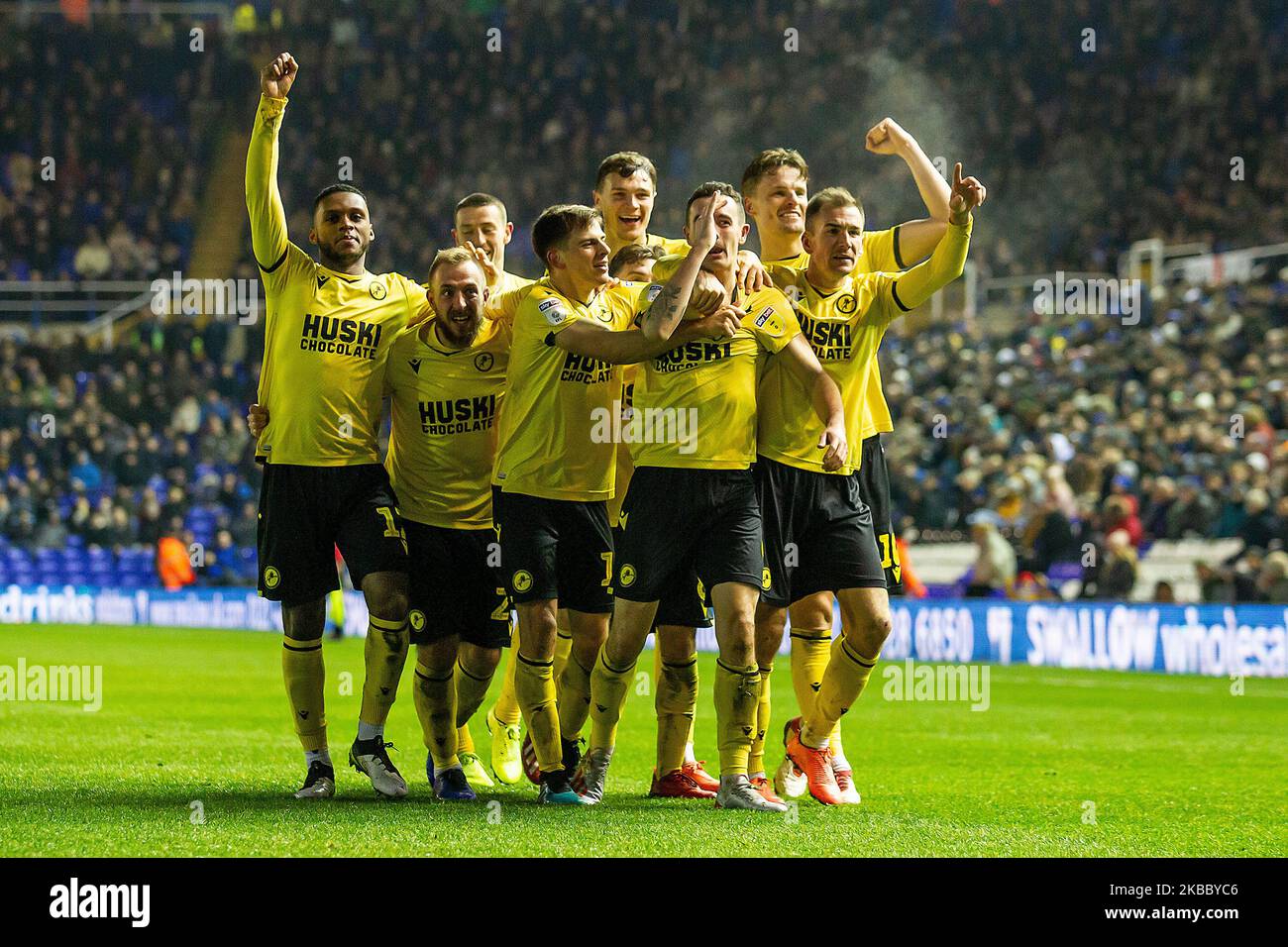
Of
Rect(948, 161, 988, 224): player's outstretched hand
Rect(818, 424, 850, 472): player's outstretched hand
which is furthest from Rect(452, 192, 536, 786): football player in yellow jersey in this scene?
Rect(948, 161, 988, 224): player's outstretched hand

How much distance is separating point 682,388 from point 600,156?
81.5 feet

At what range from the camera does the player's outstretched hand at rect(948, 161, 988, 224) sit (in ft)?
23.2

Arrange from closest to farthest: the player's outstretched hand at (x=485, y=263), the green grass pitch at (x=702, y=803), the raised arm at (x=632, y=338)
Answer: the green grass pitch at (x=702, y=803) → the raised arm at (x=632, y=338) → the player's outstretched hand at (x=485, y=263)

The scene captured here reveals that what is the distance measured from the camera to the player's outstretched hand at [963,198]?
7.06m

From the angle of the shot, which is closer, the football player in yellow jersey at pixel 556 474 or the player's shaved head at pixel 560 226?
the football player in yellow jersey at pixel 556 474

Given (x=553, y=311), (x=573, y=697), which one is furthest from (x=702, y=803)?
(x=553, y=311)

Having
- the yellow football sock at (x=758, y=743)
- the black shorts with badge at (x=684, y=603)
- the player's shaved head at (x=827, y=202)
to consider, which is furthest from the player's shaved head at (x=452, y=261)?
the yellow football sock at (x=758, y=743)

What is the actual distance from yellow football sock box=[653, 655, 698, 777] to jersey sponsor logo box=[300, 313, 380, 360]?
188 cm

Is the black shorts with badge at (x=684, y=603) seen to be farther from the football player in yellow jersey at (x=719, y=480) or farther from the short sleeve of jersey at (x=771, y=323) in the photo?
the short sleeve of jersey at (x=771, y=323)

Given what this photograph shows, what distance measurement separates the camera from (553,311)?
699cm

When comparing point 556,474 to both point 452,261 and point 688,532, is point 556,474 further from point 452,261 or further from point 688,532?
point 452,261

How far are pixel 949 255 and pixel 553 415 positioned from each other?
1797mm

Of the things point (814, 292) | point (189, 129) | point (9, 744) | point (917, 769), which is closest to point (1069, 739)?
point (917, 769)

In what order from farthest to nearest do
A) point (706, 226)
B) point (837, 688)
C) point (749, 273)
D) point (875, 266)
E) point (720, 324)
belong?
point (875, 266) → point (837, 688) → point (749, 273) → point (720, 324) → point (706, 226)
